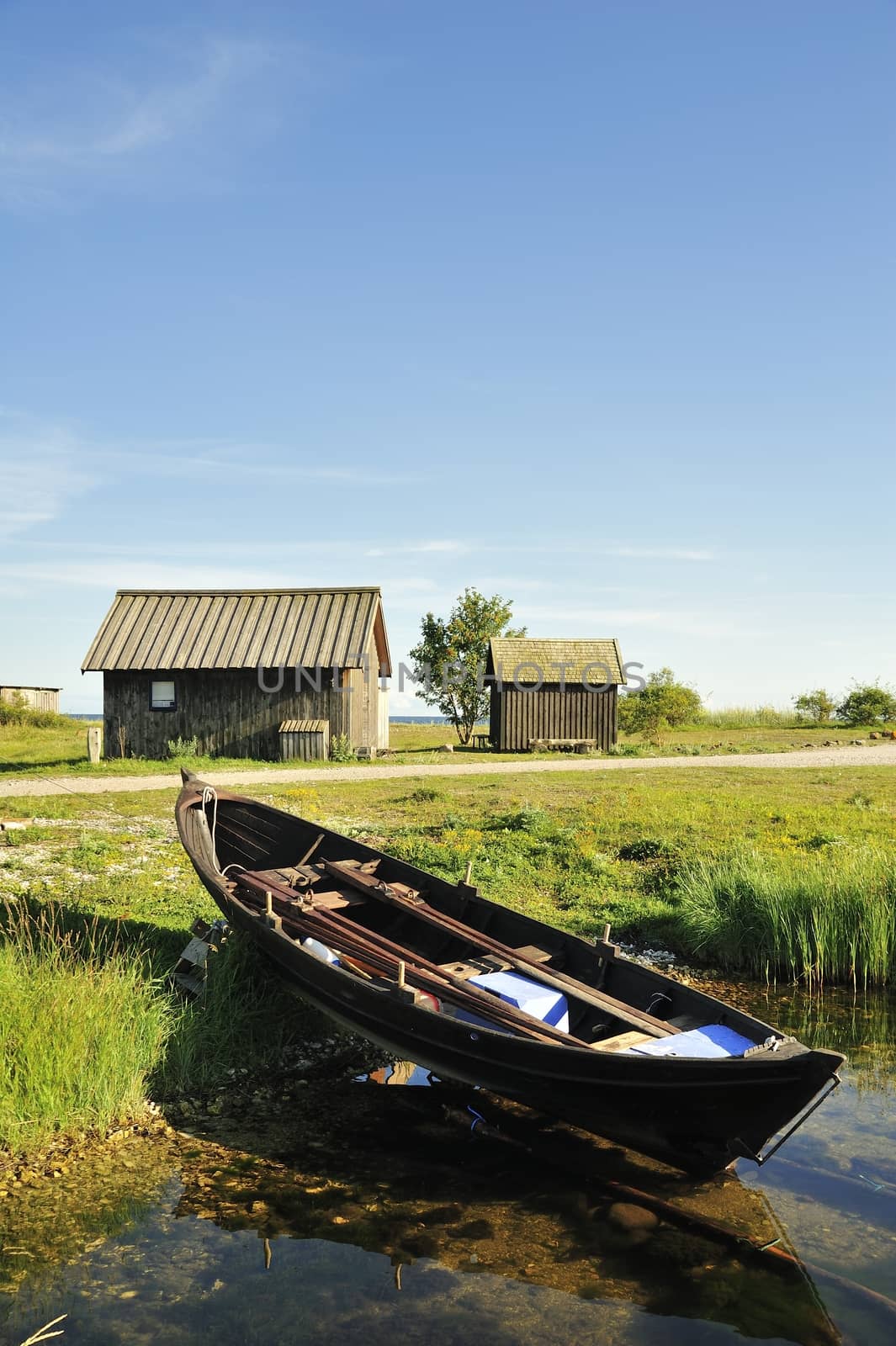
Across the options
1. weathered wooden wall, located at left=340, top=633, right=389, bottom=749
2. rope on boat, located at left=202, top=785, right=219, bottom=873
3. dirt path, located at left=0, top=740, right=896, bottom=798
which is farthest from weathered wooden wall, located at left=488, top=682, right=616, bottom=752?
rope on boat, located at left=202, top=785, right=219, bottom=873

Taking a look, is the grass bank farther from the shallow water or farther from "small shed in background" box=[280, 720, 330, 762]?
"small shed in background" box=[280, 720, 330, 762]

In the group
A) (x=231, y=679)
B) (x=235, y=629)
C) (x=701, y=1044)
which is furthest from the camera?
(x=235, y=629)

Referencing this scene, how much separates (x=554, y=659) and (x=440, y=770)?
11.8m

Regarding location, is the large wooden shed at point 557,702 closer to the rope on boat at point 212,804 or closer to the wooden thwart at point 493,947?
the rope on boat at point 212,804

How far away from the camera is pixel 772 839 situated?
1451 cm

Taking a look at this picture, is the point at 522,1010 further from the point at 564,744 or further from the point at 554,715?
the point at 554,715

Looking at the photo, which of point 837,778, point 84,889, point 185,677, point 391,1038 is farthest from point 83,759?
point 391,1038

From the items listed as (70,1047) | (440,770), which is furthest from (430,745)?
(70,1047)

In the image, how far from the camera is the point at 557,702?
36.0 m

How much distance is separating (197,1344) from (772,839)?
452 inches

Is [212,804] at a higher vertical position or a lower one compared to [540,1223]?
higher

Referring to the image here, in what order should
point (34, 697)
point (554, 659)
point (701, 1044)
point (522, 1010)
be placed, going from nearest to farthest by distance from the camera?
point (701, 1044) < point (522, 1010) < point (554, 659) < point (34, 697)

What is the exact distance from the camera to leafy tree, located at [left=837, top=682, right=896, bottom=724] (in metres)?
45.9

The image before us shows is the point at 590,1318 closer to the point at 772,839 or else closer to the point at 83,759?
the point at 772,839
